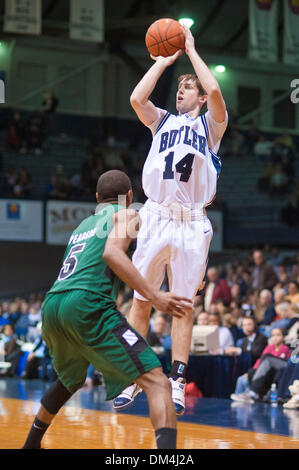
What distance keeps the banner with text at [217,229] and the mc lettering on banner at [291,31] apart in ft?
17.2

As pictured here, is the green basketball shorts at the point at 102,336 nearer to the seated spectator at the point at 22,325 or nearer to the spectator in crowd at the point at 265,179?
the seated spectator at the point at 22,325

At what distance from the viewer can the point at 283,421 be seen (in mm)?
8562

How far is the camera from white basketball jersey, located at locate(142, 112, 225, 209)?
5.98 m

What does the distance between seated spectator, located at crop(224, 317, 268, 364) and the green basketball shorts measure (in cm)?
703

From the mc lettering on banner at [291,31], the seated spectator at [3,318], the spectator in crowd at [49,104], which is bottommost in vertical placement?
the seated spectator at [3,318]

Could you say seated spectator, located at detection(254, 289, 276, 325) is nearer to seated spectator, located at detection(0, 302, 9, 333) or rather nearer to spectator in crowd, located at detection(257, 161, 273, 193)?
seated spectator, located at detection(0, 302, 9, 333)

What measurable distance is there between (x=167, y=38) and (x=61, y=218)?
688 inches

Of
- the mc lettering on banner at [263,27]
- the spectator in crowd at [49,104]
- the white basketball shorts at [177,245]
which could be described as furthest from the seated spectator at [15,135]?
the white basketball shorts at [177,245]

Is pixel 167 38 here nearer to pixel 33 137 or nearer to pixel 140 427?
pixel 140 427

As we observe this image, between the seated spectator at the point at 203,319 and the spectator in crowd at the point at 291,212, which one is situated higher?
the spectator in crowd at the point at 291,212

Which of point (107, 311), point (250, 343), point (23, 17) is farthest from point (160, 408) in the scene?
point (23, 17)

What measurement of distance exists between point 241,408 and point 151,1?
21193mm

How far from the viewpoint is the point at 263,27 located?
21500mm

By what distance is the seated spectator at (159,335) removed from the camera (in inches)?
509
